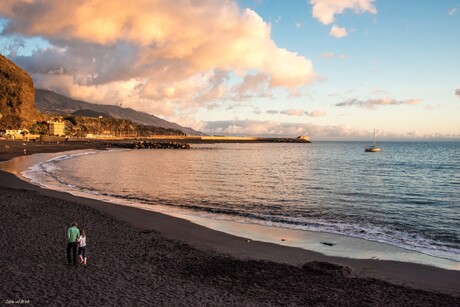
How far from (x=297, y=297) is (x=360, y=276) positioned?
382 cm

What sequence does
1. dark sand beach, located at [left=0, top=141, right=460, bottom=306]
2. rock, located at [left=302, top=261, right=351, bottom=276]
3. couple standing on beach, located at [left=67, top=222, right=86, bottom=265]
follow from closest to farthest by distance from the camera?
dark sand beach, located at [left=0, top=141, right=460, bottom=306]
couple standing on beach, located at [left=67, top=222, right=86, bottom=265]
rock, located at [left=302, top=261, right=351, bottom=276]

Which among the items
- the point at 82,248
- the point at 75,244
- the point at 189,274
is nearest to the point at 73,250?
the point at 75,244

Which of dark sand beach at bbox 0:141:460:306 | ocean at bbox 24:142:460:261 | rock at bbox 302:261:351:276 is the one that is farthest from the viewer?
Answer: ocean at bbox 24:142:460:261

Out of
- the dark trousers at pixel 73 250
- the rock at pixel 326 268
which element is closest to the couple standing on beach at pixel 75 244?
the dark trousers at pixel 73 250

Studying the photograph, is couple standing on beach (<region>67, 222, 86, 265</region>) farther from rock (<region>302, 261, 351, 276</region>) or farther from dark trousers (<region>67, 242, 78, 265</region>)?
rock (<region>302, 261, 351, 276</region>)

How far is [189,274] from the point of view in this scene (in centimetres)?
1490

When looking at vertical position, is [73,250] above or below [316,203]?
above

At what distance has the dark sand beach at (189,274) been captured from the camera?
12383 millimetres

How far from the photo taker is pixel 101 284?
1310cm

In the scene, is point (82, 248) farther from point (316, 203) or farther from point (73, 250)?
point (316, 203)

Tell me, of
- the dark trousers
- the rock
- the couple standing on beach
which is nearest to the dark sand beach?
the rock

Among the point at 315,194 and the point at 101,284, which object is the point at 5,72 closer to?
the point at 315,194

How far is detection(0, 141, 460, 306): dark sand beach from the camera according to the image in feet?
40.6

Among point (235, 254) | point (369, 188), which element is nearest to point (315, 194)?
point (369, 188)
